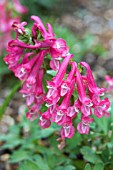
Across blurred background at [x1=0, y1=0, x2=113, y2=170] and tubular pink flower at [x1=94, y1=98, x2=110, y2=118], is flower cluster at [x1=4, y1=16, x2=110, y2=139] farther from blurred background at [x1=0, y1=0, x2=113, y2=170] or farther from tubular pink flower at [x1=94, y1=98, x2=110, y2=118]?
blurred background at [x1=0, y1=0, x2=113, y2=170]

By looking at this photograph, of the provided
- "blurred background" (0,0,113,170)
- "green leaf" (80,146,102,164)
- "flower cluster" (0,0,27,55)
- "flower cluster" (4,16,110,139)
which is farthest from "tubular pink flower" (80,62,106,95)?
"flower cluster" (0,0,27,55)

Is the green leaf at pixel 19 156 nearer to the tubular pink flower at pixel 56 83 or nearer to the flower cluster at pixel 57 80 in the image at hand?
the flower cluster at pixel 57 80

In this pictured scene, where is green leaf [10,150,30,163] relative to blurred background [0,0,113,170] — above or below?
below

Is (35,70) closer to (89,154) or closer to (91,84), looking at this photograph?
(91,84)

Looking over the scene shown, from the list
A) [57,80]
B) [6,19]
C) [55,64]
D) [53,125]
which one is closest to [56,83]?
[57,80]

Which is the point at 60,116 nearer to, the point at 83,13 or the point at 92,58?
the point at 92,58

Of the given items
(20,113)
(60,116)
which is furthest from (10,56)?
(20,113)

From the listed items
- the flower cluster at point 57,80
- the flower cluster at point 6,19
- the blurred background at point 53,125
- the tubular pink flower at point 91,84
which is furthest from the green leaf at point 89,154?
the flower cluster at point 6,19
